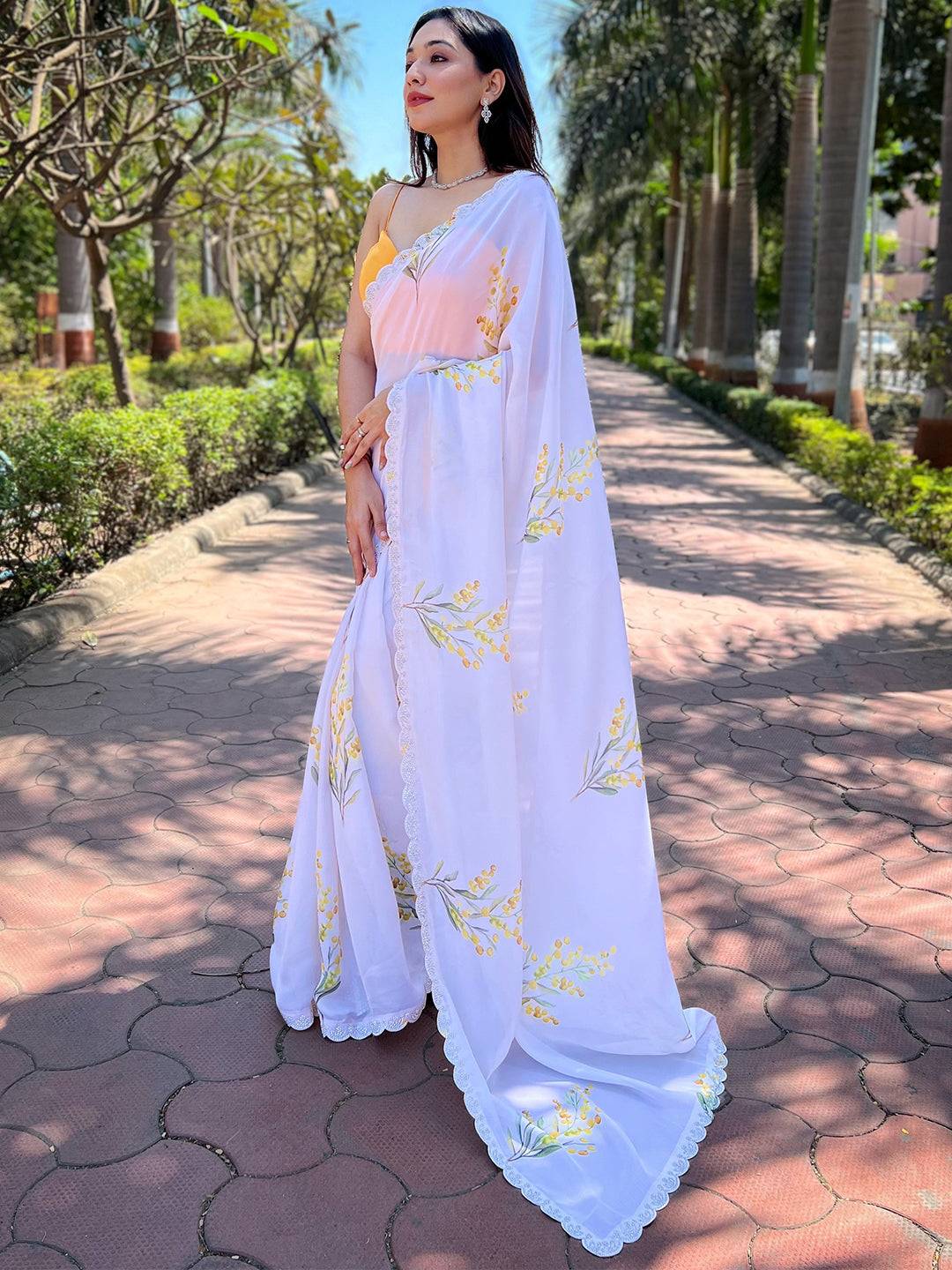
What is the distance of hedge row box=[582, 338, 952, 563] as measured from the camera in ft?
23.8

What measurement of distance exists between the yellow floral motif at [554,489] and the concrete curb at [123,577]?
3112 mm

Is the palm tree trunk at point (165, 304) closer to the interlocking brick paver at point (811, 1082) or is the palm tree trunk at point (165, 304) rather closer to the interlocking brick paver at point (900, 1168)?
the interlocking brick paver at point (811, 1082)

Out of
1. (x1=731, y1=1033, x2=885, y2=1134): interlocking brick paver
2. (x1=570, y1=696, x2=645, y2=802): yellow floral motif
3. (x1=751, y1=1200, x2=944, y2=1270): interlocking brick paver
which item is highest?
(x1=570, y1=696, x2=645, y2=802): yellow floral motif

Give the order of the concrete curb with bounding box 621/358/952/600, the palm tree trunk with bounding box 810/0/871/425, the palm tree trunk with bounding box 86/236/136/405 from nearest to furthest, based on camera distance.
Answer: the concrete curb with bounding box 621/358/952/600 < the palm tree trunk with bounding box 86/236/136/405 < the palm tree trunk with bounding box 810/0/871/425

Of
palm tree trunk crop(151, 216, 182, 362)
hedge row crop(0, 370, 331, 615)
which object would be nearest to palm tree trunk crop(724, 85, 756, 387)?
palm tree trunk crop(151, 216, 182, 362)

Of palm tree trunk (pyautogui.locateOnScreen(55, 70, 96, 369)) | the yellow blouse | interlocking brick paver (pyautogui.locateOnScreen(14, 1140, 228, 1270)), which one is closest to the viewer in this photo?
interlocking brick paver (pyautogui.locateOnScreen(14, 1140, 228, 1270))

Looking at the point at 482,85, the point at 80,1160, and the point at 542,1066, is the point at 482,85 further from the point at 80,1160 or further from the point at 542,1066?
the point at 80,1160

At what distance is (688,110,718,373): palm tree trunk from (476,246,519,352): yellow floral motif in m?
19.4

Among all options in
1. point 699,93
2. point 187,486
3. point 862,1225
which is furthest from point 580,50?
point 862,1225

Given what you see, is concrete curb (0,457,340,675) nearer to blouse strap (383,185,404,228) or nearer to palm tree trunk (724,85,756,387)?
blouse strap (383,185,404,228)

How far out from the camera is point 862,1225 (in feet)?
5.82

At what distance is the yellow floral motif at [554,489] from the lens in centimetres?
201

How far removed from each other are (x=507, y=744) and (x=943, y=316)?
814 cm

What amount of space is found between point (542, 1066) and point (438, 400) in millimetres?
1245
